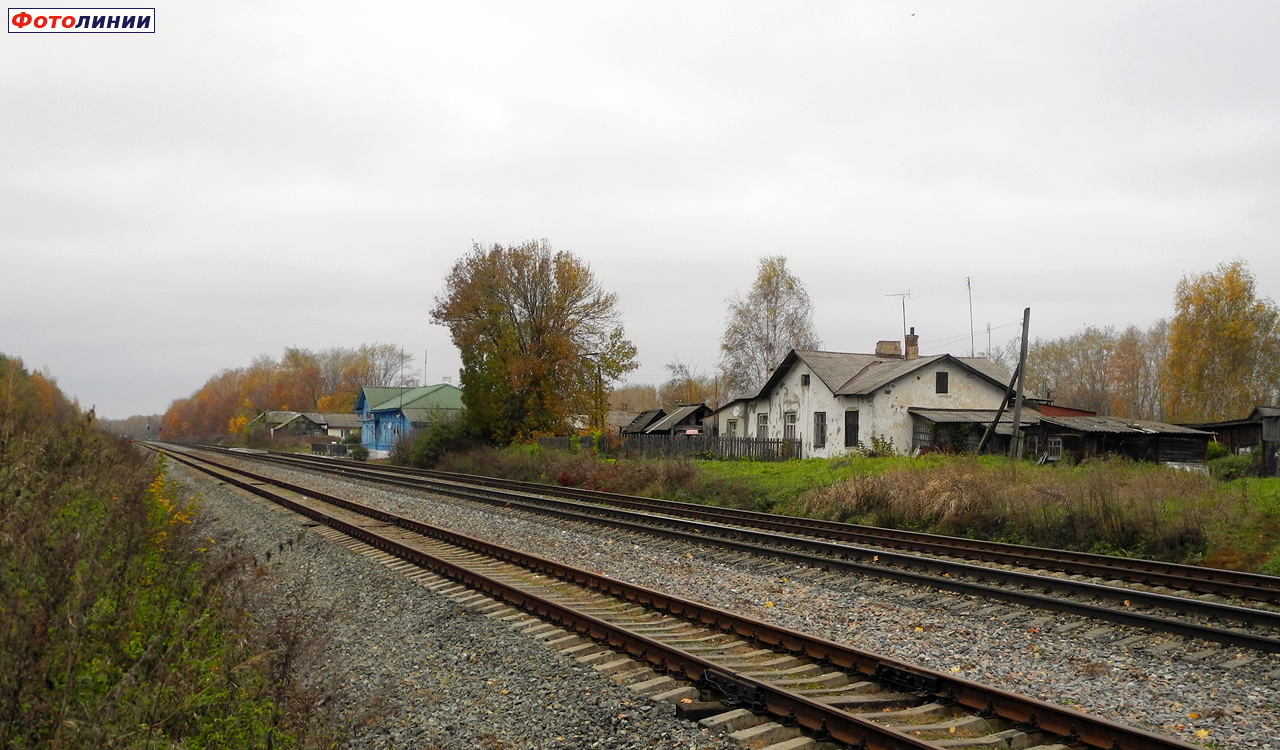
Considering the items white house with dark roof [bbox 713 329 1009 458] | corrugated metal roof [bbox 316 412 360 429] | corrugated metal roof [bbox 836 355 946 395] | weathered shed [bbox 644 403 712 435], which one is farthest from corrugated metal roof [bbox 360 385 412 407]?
corrugated metal roof [bbox 836 355 946 395]

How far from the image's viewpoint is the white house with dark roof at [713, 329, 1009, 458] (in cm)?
3119

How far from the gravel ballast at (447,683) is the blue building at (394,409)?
5278cm

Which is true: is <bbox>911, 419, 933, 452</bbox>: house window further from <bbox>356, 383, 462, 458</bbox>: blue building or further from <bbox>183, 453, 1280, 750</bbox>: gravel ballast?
<bbox>356, 383, 462, 458</bbox>: blue building

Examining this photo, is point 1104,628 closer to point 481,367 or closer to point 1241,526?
point 1241,526

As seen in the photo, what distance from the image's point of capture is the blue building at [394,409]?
64875mm

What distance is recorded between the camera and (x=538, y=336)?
42.7m

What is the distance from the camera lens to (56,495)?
865 centimetres

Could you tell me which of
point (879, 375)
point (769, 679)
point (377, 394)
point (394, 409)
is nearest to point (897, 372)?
point (879, 375)

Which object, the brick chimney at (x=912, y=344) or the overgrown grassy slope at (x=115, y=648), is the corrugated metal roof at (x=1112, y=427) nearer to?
the brick chimney at (x=912, y=344)

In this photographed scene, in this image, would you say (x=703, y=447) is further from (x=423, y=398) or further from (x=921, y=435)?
(x=423, y=398)

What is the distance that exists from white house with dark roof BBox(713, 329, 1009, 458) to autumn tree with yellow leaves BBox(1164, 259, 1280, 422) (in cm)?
2448

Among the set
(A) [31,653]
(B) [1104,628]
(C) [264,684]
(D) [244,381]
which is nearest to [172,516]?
(C) [264,684]

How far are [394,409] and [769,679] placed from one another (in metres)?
64.8

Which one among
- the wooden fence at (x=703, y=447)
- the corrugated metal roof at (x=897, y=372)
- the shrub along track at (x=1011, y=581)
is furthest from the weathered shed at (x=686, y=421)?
the shrub along track at (x=1011, y=581)
